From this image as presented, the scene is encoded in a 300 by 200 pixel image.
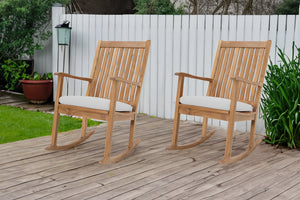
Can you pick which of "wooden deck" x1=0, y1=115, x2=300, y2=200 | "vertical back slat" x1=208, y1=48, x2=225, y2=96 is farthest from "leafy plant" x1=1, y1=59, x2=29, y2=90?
"vertical back slat" x1=208, y1=48, x2=225, y2=96

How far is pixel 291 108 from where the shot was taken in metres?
3.56

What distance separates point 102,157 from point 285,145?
1.68m

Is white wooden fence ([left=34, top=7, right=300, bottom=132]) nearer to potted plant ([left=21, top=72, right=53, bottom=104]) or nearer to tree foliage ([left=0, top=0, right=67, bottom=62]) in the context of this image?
potted plant ([left=21, top=72, right=53, bottom=104])

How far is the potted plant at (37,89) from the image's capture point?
5582mm

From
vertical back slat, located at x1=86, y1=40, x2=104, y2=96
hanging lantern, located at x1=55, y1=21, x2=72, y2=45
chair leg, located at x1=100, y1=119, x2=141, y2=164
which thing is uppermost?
hanging lantern, located at x1=55, y1=21, x2=72, y2=45

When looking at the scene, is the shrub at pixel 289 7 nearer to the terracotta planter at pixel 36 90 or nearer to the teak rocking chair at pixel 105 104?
the terracotta planter at pixel 36 90

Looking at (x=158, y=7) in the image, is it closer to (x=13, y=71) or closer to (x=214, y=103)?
(x=13, y=71)

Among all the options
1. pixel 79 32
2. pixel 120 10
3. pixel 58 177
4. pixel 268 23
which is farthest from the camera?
pixel 120 10

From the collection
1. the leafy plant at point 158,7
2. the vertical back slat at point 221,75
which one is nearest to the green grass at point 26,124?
the vertical back slat at point 221,75

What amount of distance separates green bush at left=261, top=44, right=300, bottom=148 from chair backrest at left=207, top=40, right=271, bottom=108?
176 millimetres

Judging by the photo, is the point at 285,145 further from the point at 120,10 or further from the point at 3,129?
the point at 120,10

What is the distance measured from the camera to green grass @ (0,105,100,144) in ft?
13.1

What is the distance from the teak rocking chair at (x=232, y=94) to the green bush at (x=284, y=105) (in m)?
0.20

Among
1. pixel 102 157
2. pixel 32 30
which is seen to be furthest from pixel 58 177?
pixel 32 30
